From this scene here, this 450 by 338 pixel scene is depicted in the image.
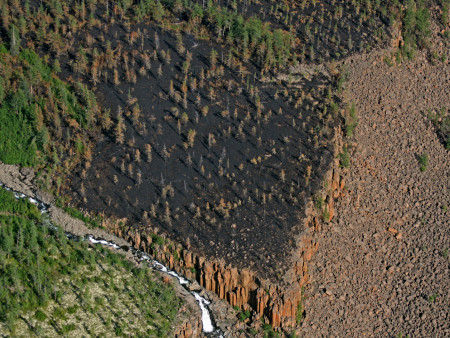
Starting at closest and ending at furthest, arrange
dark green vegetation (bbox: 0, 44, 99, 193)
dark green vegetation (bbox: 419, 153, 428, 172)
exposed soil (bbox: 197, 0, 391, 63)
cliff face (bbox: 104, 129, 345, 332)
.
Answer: cliff face (bbox: 104, 129, 345, 332) < dark green vegetation (bbox: 0, 44, 99, 193) < dark green vegetation (bbox: 419, 153, 428, 172) < exposed soil (bbox: 197, 0, 391, 63)

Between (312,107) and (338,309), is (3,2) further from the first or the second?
(338,309)

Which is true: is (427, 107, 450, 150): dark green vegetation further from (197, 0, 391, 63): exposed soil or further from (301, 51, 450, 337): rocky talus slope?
(197, 0, 391, 63): exposed soil

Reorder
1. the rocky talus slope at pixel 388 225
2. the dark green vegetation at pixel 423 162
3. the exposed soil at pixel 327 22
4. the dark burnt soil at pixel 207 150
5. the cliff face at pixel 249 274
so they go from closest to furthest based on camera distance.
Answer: the cliff face at pixel 249 274, the rocky talus slope at pixel 388 225, the dark burnt soil at pixel 207 150, the dark green vegetation at pixel 423 162, the exposed soil at pixel 327 22

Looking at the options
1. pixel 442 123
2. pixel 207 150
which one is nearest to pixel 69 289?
pixel 207 150

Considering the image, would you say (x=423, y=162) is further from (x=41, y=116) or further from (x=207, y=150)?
(x=41, y=116)

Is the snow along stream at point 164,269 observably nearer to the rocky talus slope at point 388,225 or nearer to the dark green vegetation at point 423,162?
the rocky talus slope at point 388,225

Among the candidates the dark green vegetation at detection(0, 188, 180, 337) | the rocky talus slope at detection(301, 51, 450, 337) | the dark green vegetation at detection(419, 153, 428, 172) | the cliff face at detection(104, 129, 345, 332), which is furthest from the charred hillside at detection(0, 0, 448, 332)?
the dark green vegetation at detection(419, 153, 428, 172)

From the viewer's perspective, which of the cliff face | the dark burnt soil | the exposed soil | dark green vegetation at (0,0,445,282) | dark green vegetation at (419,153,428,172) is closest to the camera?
the cliff face

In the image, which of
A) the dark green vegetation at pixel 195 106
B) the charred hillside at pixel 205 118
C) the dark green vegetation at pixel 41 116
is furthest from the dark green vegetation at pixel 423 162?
the dark green vegetation at pixel 41 116
